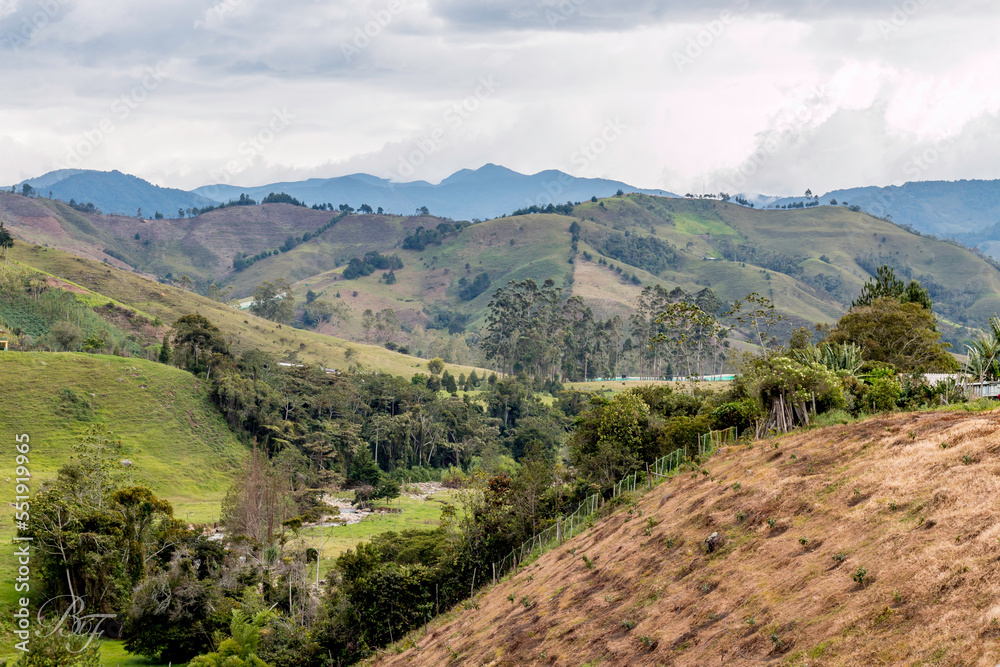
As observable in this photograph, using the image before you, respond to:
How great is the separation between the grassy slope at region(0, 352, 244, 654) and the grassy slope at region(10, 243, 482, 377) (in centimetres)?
4145

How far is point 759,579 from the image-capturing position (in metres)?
19.9

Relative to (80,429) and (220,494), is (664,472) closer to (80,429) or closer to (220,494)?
(220,494)

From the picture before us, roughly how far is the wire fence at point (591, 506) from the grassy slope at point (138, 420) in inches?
1515

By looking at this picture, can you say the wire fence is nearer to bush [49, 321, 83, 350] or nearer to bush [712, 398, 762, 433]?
bush [712, 398, 762, 433]

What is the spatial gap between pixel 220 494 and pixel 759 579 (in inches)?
2991

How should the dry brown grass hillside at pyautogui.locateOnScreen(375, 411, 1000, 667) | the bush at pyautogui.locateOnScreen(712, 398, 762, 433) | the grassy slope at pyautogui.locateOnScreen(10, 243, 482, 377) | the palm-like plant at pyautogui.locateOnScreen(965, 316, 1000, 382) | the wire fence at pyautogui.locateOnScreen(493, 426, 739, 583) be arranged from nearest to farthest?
the dry brown grass hillside at pyautogui.locateOnScreen(375, 411, 1000, 667) < the palm-like plant at pyautogui.locateOnScreen(965, 316, 1000, 382) < the wire fence at pyautogui.locateOnScreen(493, 426, 739, 583) < the bush at pyautogui.locateOnScreen(712, 398, 762, 433) < the grassy slope at pyautogui.locateOnScreen(10, 243, 482, 377)

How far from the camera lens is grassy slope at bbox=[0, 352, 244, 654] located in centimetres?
8038

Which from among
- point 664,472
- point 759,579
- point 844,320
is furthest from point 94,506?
point 844,320

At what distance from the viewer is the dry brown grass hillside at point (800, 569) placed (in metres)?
14.9

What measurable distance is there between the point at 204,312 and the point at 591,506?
12569cm

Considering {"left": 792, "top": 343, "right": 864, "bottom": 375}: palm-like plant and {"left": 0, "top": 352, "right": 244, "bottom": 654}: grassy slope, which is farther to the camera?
{"left": 0, "top": 352, "right": 244, "bottom": 654}: grassy slope
